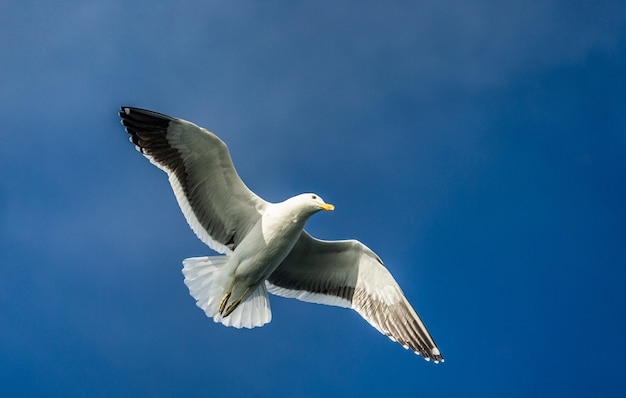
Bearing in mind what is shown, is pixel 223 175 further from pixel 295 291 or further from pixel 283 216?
pixel 295 291

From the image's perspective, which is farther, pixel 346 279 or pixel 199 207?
pixel 346 279

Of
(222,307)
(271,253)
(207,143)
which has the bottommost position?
(222,307)

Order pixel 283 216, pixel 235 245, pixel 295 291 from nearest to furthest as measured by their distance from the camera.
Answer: pixel 283 216, pixel 235 245, pixel 295 291

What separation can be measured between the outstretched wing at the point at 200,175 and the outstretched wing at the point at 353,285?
0.76 metres

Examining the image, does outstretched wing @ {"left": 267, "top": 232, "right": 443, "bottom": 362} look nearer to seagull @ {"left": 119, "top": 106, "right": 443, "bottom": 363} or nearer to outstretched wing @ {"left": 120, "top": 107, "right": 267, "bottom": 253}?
seagull @ {"left": 119, "top": 106, "right": 443, "bottom": 363}

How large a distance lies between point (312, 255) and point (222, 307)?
1251 mm

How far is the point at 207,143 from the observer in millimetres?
7223

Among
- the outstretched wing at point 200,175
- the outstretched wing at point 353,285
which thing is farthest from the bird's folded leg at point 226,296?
the outstretched wing at point 353,285

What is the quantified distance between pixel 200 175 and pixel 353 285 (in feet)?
Answer: 7.45

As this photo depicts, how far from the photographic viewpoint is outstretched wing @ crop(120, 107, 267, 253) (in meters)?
7.27

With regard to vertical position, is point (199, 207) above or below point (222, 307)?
above

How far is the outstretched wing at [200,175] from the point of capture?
727 centimetres

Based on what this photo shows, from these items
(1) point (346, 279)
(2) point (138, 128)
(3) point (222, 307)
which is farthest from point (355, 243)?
(2) point (138, 128)

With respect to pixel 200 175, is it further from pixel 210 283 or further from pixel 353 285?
pixel 353 285
